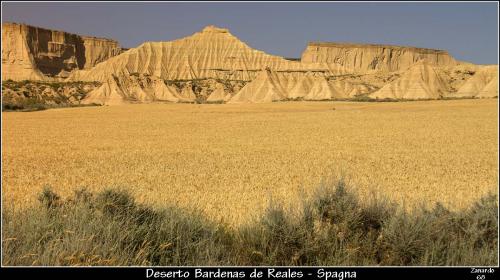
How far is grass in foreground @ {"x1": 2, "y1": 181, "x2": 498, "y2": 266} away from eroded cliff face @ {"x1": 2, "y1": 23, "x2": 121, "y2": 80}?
14483 cm

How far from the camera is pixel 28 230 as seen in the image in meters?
5.55

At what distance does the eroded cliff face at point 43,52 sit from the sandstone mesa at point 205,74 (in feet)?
0.97

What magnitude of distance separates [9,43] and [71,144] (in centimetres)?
13688

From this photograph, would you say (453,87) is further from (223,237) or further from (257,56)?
(223,237)

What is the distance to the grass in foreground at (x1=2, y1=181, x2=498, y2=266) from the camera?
5.23 meters

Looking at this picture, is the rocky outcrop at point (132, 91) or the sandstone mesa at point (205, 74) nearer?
the rocky outcrop at point (132, 91)

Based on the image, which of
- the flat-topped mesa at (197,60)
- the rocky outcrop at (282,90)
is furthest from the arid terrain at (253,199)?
the flat-topped mesa at (197,60)

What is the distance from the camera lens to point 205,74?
170 meters

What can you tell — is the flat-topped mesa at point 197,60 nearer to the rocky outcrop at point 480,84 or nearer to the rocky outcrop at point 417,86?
the rocky outcrop at point 417,86

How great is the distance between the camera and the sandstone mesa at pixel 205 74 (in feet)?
348

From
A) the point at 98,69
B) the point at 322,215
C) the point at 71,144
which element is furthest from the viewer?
the point at 98,69

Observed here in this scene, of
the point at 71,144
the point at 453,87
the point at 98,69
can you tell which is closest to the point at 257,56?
the point at 98,69

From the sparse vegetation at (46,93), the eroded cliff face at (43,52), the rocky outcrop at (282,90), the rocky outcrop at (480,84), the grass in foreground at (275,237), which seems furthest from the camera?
the eroded cliff face at (43,52)

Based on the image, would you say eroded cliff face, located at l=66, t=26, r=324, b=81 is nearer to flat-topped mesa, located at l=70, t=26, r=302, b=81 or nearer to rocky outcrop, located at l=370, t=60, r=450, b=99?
flat-topped mesa, located at l=70, t=26, r=302, b=81
